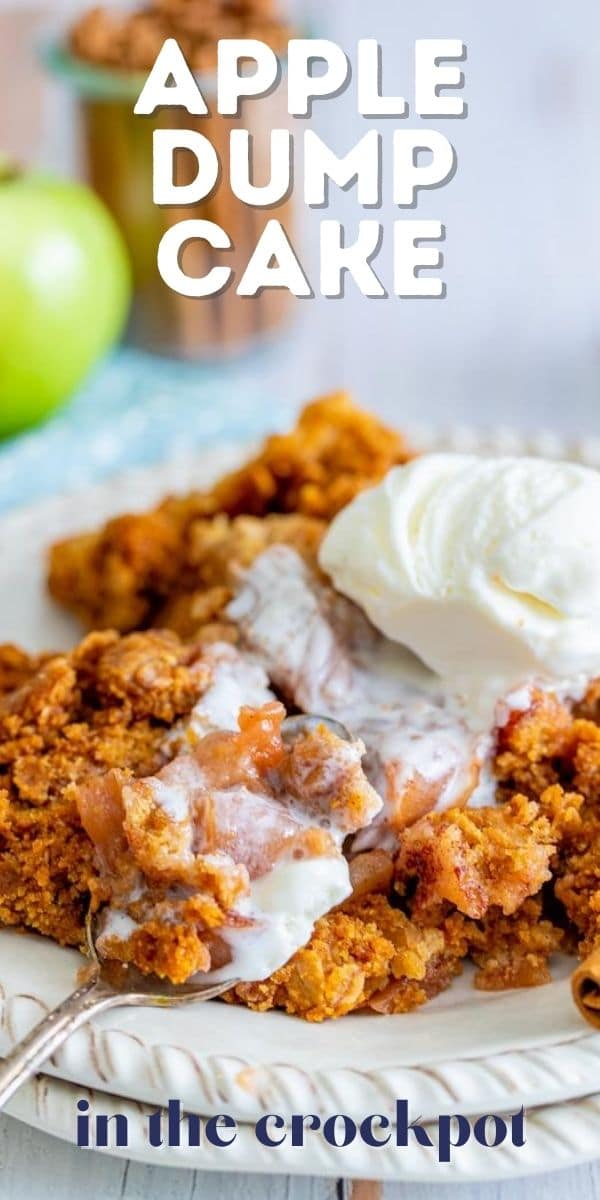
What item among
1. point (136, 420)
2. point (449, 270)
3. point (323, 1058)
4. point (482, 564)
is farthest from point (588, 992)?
point (449, 270)

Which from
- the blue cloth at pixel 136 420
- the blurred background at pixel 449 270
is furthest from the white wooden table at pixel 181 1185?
the blurred background at pixel 449 270

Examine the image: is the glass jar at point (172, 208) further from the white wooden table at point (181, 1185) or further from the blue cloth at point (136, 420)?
the white wooden table at point (181, 1185)

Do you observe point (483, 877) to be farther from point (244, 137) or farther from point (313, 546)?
point (244, 137)

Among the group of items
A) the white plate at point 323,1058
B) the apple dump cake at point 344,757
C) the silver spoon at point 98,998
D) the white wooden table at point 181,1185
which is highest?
the apple dump cake at point 344,757

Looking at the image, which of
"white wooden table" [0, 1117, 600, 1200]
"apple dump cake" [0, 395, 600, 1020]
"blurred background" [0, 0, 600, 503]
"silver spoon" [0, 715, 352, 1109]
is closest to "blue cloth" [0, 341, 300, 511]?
"blurred background" [0, 0, 600, 503]

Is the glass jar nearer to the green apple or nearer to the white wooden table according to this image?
the green apple

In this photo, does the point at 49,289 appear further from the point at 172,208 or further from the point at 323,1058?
the point at 323,1058

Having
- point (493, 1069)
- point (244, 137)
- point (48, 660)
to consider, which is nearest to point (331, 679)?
point (48, 660)
